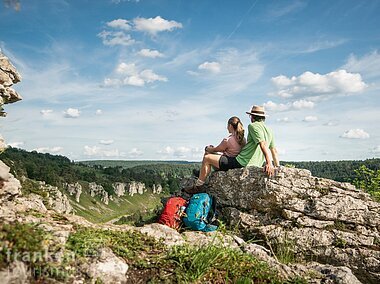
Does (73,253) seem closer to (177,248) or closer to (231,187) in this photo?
(177,248)

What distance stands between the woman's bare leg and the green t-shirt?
0.83 meters

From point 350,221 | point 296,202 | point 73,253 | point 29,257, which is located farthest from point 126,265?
point 350,221

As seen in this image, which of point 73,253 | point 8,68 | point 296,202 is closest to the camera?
point 73,253

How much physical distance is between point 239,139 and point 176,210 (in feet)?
12.3

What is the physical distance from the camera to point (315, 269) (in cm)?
815

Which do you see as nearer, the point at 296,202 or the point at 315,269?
the point at 315,269

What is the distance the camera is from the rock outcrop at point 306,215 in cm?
Answer: 1019

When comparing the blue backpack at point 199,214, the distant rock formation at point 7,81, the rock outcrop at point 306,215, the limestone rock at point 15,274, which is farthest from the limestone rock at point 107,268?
the distant rock formation at point 7,81

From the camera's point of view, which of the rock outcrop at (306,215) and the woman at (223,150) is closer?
the rock outcrop at (306,215)

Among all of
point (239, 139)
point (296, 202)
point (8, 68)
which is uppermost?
point (8, 68)

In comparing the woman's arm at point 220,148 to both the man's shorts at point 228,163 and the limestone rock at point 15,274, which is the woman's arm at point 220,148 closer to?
the man's shorts at point 228,163

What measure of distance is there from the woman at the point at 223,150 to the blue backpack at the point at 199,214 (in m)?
1.16

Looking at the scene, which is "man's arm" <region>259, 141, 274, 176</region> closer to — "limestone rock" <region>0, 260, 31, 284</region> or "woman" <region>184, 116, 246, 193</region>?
"woman" <region>184, 116, 246, 193</region>

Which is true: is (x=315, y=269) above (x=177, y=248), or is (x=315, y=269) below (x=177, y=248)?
below
